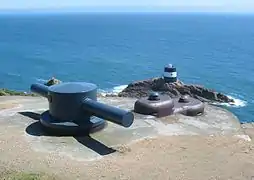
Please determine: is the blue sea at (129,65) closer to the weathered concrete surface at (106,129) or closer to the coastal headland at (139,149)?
the weathered concrete surface at (106,129)

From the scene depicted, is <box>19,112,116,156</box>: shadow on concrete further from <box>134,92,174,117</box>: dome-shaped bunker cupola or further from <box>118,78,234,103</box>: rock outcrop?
<box>118,78,234,103</box>: rock outcrop

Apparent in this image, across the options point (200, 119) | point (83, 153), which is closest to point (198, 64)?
point (200, 119)

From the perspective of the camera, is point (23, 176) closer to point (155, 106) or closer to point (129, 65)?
point (155, 106)

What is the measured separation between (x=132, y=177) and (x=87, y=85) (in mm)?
5445

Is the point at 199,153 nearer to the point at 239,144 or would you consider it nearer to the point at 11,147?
the point at 239,144

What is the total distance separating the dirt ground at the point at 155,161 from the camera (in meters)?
12.0

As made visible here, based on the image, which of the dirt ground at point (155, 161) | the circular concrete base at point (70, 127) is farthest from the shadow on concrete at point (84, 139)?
the dirt ground at point (155, 161)

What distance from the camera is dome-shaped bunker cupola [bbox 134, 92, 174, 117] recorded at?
691 inches

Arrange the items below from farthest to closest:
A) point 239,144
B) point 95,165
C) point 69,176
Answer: point 239,144 → point 95,165 → point 69,176

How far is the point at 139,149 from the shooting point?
552 inches

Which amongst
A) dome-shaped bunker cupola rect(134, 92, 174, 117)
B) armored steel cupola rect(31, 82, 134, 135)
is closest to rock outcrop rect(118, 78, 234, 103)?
dome-shaped bunker cupola rect(134, 92, 174, 117)

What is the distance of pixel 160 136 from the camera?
50.6ft

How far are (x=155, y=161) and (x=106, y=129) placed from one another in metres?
3.43

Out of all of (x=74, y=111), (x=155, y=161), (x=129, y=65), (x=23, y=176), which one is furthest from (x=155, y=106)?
(x=129, y=65)
